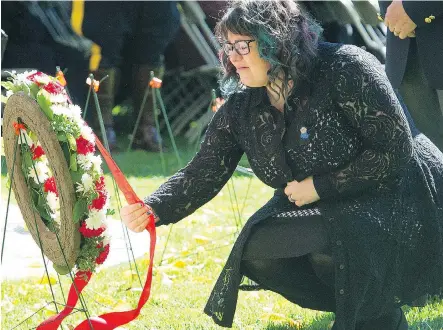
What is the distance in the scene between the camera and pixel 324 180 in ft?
11.1

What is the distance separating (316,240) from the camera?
335cm

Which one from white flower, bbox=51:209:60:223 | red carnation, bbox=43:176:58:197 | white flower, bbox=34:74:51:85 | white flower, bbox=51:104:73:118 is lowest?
white flower, bbox=51:209:60:223

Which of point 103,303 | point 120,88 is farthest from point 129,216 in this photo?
point 120,88

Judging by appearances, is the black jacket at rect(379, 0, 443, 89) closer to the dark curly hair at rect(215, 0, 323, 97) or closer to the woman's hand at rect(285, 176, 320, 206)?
the dark curly hair at rect(215, 0, 323, 97)

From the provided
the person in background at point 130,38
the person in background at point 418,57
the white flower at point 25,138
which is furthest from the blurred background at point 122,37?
the white flower at point 25,138

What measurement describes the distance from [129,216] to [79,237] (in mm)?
226

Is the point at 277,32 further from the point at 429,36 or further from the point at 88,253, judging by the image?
the point at 429,36

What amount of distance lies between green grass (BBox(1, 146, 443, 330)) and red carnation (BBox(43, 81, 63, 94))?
3.64 feet

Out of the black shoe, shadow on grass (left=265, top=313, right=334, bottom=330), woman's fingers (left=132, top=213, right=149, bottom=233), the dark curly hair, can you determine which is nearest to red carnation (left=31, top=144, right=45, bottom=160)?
woman's fingers (left=132, top=213, right=149, bottom=233)

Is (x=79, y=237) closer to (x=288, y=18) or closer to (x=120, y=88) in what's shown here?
(x=288, y=18)

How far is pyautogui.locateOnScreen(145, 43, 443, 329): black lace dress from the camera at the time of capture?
131 inches

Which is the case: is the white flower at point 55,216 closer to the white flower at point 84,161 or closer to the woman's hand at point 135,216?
the woman's hand at point 135,216

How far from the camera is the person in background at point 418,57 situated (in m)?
4.36

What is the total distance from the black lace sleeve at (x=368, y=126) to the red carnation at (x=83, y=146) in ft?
2.46
